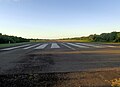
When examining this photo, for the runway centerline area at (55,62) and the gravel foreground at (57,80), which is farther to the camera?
the runway centerline area at (55,62)

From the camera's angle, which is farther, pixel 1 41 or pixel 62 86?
pixel 1 41

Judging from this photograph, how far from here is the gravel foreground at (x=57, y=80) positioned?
6.44m

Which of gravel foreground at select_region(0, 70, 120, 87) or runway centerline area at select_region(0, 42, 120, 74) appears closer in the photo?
gravel foreground at select_region(0, 70, 120, 87)

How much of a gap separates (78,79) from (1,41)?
4709cm

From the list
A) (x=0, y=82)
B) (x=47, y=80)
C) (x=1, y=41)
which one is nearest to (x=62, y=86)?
(x=47, y=80)

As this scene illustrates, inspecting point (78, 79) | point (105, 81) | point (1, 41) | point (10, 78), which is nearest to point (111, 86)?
point (105, 81)

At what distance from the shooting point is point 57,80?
702cm

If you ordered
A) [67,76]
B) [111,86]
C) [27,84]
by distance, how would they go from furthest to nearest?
[67,76] < [27,84] < [111,86]

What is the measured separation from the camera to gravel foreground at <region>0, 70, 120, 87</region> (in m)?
6.44

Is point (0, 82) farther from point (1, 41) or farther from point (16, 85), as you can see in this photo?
point (1, 41)

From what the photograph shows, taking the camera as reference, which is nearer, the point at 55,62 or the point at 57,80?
the point at 57,80

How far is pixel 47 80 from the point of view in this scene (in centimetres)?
707

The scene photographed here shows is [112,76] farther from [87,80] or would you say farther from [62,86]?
[62,86]

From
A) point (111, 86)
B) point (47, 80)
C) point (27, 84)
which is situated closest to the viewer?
point (111, 86)
